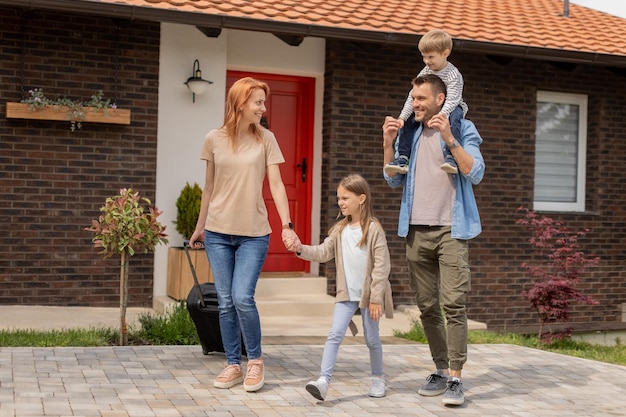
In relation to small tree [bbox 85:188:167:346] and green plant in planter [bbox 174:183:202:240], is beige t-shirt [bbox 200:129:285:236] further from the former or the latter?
green plant in planter [bbox 174:183:202:240]

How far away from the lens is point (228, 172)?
19.4ft

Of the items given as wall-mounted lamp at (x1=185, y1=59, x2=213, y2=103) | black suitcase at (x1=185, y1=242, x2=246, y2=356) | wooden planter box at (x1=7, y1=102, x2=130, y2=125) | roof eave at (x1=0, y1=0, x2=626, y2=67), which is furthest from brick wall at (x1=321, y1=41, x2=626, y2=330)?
black suitcase at (x1=185, y1=242, x2=246, y2=356)

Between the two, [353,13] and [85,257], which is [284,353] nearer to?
[85,257]

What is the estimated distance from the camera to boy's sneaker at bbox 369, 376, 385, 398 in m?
5.93

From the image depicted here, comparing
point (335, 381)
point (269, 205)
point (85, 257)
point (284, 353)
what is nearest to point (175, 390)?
point (335, 381)

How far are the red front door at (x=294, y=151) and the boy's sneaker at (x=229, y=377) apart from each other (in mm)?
5412

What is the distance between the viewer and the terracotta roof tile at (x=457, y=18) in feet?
34.3

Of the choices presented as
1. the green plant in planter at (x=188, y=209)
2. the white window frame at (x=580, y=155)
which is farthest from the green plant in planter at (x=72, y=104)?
the white window frame at (x=580, y=155)

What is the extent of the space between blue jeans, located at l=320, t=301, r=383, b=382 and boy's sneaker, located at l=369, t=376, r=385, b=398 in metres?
0.05

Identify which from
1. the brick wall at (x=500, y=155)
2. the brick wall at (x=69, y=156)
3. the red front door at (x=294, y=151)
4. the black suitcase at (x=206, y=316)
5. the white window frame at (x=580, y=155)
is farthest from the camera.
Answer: the white window frame at (x=580, y=155)

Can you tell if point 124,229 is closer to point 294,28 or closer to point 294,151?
point 294,28

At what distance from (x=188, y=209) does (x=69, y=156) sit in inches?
53.8

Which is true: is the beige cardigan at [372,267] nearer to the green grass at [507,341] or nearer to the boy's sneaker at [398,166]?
the boy's sneaker at [398,166]

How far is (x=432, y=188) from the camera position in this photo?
587cm
